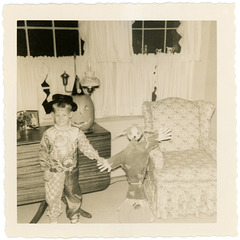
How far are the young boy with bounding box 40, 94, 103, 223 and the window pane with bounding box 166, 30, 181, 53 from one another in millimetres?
1414

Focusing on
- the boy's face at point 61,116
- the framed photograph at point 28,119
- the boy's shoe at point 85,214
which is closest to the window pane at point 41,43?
the framed photograph at point 28,119

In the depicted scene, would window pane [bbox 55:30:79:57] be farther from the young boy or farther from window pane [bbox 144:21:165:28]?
the young boy

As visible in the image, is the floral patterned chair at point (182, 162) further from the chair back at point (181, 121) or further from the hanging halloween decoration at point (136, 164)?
the hanging halloween decoration at point (136, 164)

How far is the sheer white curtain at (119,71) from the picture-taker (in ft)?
10.6

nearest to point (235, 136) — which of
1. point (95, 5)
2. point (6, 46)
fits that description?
point (95, 5)

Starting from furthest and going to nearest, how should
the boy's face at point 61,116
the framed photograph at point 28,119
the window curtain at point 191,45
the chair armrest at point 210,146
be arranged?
the window curtain at point 191,45, the framed photograph at point 28,119, the chair armrest at point 210,146, the boy's face at point 61,116

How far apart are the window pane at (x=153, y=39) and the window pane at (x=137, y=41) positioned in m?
0.06

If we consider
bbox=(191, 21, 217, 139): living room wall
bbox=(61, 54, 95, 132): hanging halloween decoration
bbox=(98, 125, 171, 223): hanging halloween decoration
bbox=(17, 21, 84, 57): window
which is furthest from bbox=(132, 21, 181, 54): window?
bbox=(98, 125, 171, 223): hanging halloween decoration

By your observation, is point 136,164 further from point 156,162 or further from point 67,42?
point 67,42

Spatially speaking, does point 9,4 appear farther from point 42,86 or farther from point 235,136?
point 235,136

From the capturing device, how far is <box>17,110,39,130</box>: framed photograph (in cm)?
307

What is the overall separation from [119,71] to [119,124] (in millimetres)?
604

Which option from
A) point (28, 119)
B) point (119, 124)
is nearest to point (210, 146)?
point (119, 124)

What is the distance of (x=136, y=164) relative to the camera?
2461 mm
